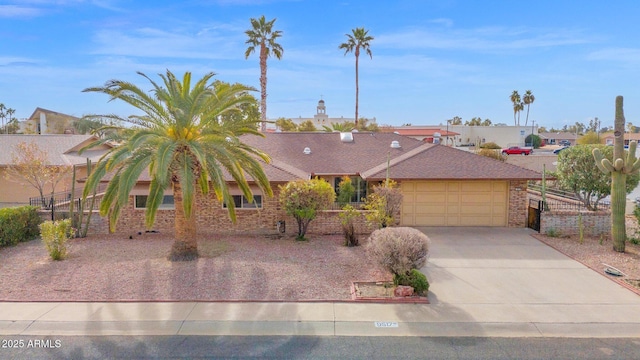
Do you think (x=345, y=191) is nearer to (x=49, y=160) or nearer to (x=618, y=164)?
(x=618, y=164)

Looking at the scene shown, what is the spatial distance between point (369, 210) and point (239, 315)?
28.3 ft

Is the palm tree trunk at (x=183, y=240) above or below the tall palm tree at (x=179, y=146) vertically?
below

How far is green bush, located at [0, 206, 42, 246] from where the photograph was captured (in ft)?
52.0

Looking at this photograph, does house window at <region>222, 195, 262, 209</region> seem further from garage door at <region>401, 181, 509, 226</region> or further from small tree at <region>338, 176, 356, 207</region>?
garage door at <region>401, 181, 509, 226</region>

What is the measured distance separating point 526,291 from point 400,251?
3724mm

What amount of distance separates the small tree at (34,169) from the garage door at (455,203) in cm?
1911

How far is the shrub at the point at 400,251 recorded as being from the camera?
36.6ft

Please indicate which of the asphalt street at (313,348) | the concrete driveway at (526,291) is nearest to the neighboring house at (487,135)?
the concrete driveway at (526,291)

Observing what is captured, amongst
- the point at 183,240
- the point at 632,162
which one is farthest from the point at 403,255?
the point at 632,162

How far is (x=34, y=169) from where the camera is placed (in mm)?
24000

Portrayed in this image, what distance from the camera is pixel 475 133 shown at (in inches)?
3177

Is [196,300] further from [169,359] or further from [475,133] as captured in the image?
[475,133]

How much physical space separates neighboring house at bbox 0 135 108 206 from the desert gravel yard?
1312 cm

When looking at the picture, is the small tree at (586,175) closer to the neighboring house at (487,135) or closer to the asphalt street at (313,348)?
the asphalt street at (313,348)
